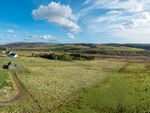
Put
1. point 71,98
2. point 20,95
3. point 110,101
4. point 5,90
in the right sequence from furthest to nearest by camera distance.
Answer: point 71,98 → point 5,90 → point 20,95 → point 110,101

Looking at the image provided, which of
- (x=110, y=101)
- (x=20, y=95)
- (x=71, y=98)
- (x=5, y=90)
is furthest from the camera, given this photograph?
(x=71, y=98)

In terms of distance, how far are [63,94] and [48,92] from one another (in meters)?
Answer: 2.75

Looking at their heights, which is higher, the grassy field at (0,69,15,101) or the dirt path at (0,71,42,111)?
the grassy field at (0,69,15,101)

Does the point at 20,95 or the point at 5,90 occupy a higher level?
the point at 5,90

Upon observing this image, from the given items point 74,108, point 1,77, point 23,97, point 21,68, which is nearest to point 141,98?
point 74,108

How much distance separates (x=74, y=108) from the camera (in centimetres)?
3472

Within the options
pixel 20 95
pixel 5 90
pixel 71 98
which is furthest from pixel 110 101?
pixel 5 90

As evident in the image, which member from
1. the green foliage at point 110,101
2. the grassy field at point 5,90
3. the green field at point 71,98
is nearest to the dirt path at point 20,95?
the green field at point 71,98

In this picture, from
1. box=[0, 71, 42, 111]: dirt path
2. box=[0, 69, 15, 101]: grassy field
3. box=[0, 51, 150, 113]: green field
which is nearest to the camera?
box=[0, 51, 150, 113]: green field

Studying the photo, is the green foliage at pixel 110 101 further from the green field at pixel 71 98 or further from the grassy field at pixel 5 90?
the grassy field at pixel 5 90

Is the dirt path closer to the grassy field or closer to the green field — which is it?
the green field

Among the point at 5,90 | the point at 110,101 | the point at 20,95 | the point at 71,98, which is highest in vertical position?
the point at 5,90

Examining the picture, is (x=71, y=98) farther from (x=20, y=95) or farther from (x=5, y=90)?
(x=5, y=90)

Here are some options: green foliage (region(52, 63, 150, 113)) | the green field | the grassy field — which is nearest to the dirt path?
the green field
